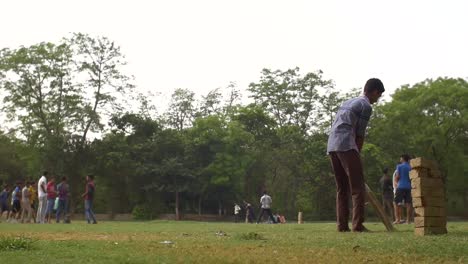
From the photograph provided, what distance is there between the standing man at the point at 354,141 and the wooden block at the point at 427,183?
0.84m

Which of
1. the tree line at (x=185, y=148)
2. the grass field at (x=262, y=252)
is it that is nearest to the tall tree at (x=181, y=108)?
the tree line at (x=185, y=148)

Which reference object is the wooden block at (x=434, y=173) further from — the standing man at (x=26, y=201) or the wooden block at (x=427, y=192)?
the standing man at (x=26, y=201)

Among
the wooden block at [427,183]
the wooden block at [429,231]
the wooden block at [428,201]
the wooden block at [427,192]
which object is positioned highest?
the wooden block at [427,183]

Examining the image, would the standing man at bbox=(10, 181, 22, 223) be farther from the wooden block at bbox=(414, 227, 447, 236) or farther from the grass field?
the wooden block at bbox=(414, 227, 447, 236)

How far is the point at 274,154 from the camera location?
50.8 meters

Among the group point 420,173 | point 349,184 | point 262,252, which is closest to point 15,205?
point 349,184

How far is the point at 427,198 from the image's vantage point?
8.80 m

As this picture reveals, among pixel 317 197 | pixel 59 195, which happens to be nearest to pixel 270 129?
pixel 317 197

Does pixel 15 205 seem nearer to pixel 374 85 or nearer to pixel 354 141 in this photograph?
pixel 354 141

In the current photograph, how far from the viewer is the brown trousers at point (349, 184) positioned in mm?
9258

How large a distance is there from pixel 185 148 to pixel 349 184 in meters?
41.1

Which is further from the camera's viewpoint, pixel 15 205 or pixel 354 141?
pixel 15 205

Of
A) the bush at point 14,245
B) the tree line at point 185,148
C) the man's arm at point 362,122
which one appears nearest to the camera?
the bush at point 14,245

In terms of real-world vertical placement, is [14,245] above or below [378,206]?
below
